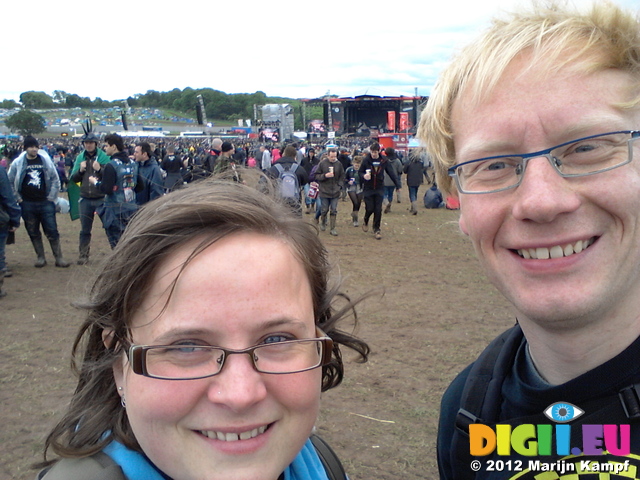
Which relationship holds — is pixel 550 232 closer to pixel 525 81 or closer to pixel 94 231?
pixel 525 81

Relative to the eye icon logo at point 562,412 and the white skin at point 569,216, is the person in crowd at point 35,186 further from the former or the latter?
the eye icon logo at point 562,412

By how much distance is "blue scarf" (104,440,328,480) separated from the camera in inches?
49.6

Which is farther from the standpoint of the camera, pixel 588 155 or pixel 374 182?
pixel 374 182

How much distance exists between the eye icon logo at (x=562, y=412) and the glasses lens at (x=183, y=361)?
0.85m

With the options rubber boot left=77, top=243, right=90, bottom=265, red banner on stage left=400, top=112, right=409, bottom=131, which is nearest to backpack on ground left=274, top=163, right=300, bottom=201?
rubber boot left=77, top=243, right=90, bottom=265

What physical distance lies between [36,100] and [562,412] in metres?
168

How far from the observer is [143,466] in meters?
1.27

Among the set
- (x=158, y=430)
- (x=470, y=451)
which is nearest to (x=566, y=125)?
(x=470, y=451)

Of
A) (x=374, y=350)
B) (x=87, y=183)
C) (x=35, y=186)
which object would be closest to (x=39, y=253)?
(x=35, y=186)

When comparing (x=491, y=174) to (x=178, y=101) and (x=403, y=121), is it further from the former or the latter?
(x=178, y=101)

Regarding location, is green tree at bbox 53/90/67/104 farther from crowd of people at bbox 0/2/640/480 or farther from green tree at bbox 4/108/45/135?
crowd of people at bbox 0/2/640/480

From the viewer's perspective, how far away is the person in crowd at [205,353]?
1.22m

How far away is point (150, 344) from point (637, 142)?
4.07ft

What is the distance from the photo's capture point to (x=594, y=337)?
1.36m
